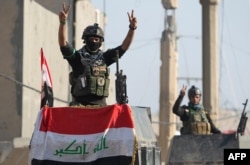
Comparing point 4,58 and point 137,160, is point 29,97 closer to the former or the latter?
point 4,58

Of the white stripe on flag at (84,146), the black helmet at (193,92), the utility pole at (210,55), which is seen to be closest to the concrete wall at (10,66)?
the black helmet at (193,92)

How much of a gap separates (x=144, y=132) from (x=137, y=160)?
2.39ft

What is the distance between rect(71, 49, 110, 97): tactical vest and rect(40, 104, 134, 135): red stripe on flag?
518mm

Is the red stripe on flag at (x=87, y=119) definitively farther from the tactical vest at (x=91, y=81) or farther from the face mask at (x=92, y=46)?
the face mask at (x=92, y=46)

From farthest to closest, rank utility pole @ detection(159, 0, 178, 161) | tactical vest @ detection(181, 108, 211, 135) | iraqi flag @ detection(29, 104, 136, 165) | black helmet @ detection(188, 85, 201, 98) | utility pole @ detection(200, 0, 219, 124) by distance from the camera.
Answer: utility pole @ detection(159, 0, 178, 161), utility pole @ detection(200, 0, 219, 124), black helmet @ detection(188, 85, 201, 98), tactical vest @ detection(181, 108, 211, 135), iraqi flag @ detection(29, 104, 136, 165)

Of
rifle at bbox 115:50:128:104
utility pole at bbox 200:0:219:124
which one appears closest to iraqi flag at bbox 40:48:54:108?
rifle at bbox 115:50:128:104

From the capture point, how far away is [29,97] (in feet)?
50.6

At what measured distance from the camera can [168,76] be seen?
4994 centimetres

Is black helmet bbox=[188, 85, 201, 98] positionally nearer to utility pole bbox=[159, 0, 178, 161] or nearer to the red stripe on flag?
the red stripe on flag

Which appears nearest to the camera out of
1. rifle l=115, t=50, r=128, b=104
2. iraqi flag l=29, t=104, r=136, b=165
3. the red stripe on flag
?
iraqi flag l=29, t=104, r=136, b=165

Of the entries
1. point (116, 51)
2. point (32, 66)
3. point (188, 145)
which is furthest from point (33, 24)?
point (116, 51)

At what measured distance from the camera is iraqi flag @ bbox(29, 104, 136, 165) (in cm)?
916

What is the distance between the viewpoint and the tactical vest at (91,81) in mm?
9867

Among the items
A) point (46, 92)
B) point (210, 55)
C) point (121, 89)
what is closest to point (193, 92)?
point (46, 92)
